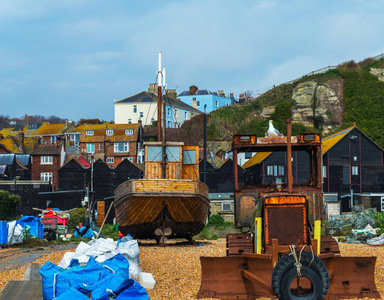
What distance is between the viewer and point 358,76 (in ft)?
276

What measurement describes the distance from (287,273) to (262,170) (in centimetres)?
4466

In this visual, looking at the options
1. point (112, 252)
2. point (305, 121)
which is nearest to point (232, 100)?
point (305, 121)

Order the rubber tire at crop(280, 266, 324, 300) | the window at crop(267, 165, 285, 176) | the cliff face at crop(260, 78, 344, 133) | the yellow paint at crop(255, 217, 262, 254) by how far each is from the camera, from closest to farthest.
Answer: the rubber tire at crop(280, 266, 324, 300) → the yellow paint at crop(255, 217, 262, 254) → the window at crop(267, 165, 285, 176) → the cliff face at crop(260, 78, 344, 133)

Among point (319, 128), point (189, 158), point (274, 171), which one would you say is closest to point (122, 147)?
point (319, 128)

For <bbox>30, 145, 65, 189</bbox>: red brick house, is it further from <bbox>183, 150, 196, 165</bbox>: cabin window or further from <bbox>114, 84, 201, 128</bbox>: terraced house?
<bbox>183, 150, 196, 165</bbox>: cabin window

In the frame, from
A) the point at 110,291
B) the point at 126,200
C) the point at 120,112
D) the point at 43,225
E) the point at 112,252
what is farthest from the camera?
the point at 120,112

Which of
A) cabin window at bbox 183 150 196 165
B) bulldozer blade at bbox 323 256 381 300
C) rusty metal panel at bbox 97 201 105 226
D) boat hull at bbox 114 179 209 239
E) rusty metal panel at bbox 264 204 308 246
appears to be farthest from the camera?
rusty metal panel at bbox 97 201 105 226

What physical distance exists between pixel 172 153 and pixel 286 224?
15.1m

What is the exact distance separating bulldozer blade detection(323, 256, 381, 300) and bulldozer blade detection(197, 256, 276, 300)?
3.79 ft

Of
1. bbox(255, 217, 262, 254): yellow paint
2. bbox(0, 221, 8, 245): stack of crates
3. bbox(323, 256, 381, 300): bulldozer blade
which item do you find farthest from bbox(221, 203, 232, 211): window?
bbox(323, 256, 381, 300): bulldozer blade

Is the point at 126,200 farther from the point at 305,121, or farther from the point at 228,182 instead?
the point at 305,121

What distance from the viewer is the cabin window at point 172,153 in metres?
24.6

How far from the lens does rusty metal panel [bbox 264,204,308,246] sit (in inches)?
387

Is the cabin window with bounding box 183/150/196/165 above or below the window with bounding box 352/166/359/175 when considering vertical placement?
above
